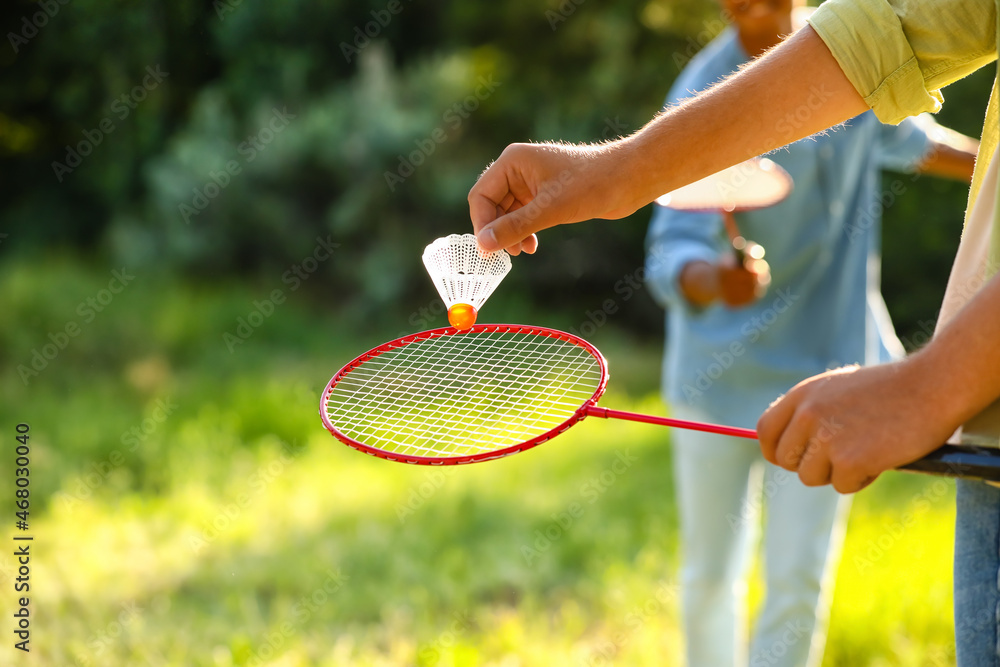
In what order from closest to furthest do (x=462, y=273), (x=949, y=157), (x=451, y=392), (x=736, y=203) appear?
(x=462, y=273), (x=451, y=392), (x=736, y=203), (x=949, y=157)

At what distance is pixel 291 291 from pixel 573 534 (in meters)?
3.16

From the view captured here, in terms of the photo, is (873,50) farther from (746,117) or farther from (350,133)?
(350,133)

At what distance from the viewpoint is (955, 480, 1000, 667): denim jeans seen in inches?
45.0

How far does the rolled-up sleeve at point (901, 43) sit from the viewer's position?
1.20 metres

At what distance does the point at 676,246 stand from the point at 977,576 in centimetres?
172

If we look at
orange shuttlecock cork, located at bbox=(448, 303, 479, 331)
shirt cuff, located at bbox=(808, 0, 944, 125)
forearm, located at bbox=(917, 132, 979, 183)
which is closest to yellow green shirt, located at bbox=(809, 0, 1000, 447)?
shirt cuff, located at bbox=(808, 0, 944, 125)

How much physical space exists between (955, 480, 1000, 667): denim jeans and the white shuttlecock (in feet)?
2.67

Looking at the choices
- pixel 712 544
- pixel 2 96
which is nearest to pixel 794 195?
pixel 712 544

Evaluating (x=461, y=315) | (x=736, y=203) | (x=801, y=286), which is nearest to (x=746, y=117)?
(x=461, y=315)

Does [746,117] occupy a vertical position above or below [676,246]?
above

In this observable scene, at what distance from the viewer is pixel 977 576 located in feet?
3.86

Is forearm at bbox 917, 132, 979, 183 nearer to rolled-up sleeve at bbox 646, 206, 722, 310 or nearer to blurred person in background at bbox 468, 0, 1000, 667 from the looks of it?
rolled-up sleeve at bbox 646, 206, 722, 310

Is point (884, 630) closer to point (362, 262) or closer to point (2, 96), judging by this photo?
point (362, 262)

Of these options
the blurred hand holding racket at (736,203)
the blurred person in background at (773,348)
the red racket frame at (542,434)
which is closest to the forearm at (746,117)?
→ the red racket frame at (542,434)
